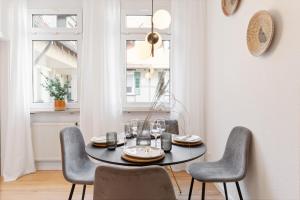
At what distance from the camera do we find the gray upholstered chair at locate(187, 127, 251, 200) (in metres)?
2.05

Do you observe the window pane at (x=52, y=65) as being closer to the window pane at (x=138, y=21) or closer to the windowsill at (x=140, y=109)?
the windowsill at (x=140, y=109)

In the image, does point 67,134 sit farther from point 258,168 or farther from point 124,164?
point 258,168

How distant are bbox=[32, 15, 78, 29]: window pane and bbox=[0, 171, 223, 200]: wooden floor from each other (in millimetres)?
2159

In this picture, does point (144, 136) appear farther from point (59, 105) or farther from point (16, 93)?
point (16, 93)

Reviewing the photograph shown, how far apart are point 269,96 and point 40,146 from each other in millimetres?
3068

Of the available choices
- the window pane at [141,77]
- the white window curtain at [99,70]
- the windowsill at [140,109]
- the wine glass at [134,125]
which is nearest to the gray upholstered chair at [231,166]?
the wine glass at [134,125]

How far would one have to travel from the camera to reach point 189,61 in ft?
11.0

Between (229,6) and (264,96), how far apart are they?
1.14 metres

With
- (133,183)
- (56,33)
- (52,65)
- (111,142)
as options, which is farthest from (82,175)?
(56,33)

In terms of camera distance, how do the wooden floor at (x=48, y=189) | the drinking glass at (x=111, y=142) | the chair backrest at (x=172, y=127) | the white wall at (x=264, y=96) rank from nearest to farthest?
the white wall at (x=264, y=96), the drinking glass at (x=111, y=142), the wooden floor at (x=48, y=189), the chair backrest at (x=172, y=127)

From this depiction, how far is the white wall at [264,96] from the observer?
159cm

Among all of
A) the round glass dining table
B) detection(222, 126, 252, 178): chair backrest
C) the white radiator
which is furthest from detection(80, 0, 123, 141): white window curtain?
detection(222, 126, 252, 178): chair backrest

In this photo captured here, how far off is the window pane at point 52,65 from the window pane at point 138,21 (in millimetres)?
924

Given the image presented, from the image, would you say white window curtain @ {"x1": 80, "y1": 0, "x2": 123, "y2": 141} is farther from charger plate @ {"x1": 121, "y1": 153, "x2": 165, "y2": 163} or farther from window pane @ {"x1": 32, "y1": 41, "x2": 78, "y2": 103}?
charger plate @ {"x1": 121, "y1": 153, "x2": 165, "y2": 163}
